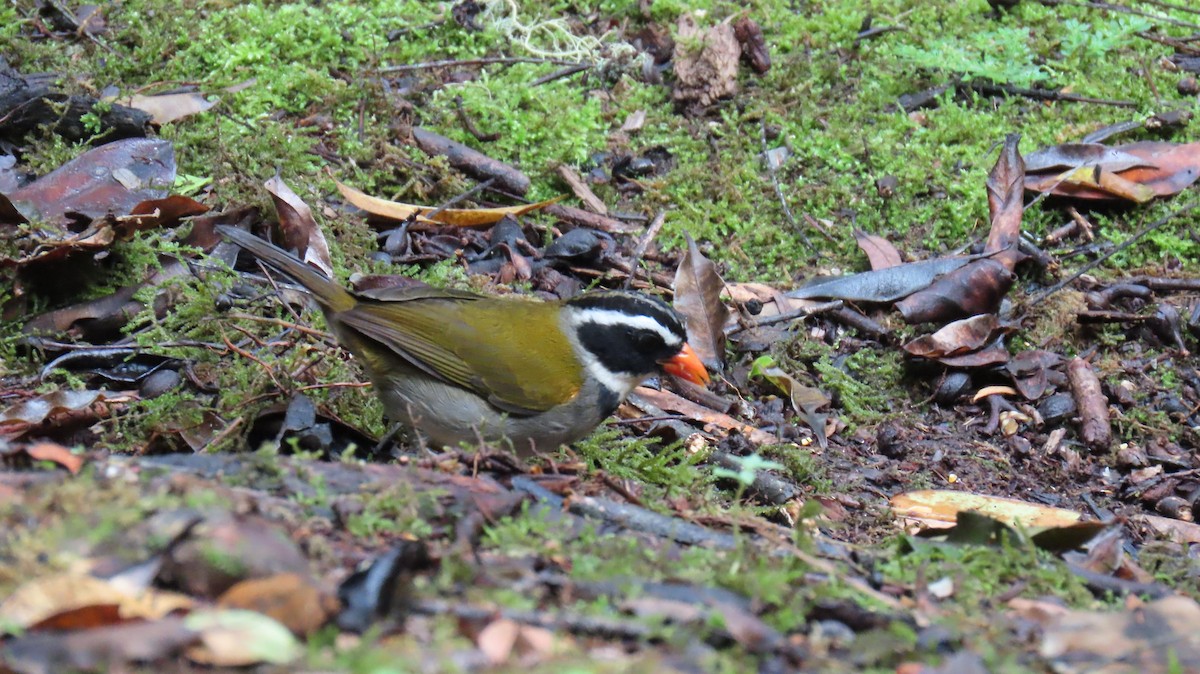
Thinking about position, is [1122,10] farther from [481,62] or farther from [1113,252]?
[481,62]

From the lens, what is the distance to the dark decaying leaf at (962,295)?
6227 mm

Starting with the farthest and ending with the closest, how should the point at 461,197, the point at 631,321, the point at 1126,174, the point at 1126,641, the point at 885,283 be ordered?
1. the point at 1126,174
2. the point at 461,197
3. the point at 885,283
4. the point at 631,321
5. the point at 1126,641

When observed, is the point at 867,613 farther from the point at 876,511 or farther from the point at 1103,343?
the point at 1103,343

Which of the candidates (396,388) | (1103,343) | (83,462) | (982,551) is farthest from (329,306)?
(1103,343)

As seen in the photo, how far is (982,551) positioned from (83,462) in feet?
8.63

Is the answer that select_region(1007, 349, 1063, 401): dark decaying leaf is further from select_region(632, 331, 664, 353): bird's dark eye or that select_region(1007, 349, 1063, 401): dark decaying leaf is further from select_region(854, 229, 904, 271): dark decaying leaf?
select_region(632, 331, 664, 353): bird's dark eye

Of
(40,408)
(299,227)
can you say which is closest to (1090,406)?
(299,227)

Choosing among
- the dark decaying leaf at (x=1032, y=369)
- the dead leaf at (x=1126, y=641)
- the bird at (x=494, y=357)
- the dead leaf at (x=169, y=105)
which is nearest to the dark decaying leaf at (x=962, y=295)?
the dark decaying leaf at (x=1032, y=369)

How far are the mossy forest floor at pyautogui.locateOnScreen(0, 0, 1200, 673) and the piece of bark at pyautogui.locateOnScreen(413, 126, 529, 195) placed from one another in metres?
0.13

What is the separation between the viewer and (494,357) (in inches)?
205

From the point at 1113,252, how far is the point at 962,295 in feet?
3.45

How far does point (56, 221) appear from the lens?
5.46m

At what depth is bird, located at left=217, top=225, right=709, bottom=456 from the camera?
508cm

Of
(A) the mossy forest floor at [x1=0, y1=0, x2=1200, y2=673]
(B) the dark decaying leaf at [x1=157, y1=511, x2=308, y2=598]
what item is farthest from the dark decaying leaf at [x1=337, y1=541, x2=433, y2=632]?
(B) the dark decaying leaf at [x1=157, y1=511, x2=308, y2=598]
